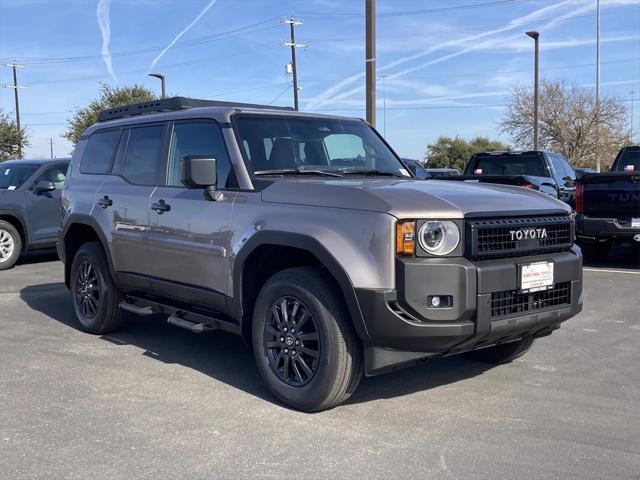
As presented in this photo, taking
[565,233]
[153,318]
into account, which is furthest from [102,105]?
[565,233]

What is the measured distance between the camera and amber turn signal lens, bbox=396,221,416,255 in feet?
12.5

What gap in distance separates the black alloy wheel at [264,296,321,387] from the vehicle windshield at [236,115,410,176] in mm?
1045

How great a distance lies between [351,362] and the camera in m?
4.08

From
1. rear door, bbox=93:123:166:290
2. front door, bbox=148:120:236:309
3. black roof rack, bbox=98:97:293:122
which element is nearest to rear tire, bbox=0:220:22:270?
black roof rack, bbox=98:97:293:122

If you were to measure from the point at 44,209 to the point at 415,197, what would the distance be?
909 centimetres

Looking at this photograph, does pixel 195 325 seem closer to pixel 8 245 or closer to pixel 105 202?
pixel 105 202

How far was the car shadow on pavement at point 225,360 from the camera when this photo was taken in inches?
188

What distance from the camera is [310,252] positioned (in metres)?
4.13

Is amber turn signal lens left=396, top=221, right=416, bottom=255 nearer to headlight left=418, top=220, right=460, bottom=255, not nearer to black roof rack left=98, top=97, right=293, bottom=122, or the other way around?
headlight left=418, top=220, right=460, bottom=255

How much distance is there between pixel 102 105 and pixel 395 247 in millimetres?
40384

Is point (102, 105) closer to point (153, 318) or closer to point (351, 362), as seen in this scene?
point (153, 318)

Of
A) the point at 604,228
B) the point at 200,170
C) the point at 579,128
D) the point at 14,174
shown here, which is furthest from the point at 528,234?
the point at 579,128

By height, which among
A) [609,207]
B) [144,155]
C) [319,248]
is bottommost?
[609,207]

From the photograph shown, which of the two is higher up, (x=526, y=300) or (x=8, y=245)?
(x=526, y=300)
